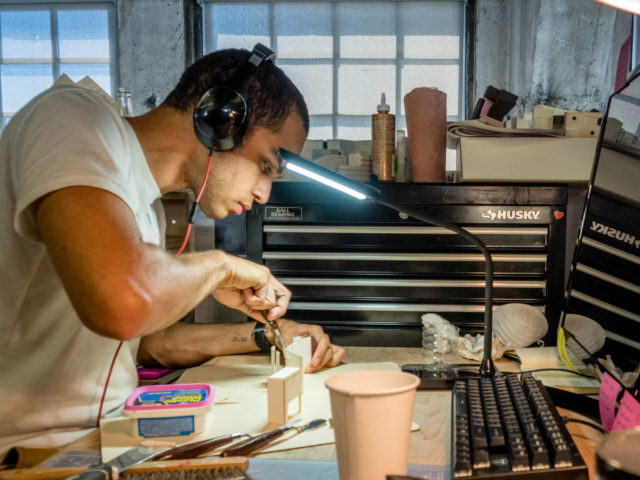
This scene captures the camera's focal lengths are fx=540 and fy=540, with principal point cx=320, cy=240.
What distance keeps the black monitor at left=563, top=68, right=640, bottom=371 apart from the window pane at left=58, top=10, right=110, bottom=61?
116 inches

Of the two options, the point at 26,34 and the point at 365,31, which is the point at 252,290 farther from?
the point at 26,34

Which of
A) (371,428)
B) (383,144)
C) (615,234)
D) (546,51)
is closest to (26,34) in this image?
(383,144)

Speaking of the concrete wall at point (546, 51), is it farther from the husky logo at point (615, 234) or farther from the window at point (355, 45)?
the husky logo at point (615, 234)

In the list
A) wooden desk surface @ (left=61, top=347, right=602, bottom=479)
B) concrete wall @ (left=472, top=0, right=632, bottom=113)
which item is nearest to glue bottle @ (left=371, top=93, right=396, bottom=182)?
wooden desk surface @ (left=61, top=347, right=602, bottom=479)

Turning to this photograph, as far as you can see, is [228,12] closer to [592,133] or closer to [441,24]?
Result: [441,24]

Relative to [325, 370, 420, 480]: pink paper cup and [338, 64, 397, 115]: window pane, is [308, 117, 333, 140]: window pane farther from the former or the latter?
[325, 370, 420, 480]: pink paper cup

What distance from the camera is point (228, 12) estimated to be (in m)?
3.13

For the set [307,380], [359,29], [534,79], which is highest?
[359,29]

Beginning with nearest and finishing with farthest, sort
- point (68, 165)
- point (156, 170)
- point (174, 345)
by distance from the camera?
point (68, 165), point (156, 170), point (174, 345)

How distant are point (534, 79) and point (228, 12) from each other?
175 cm

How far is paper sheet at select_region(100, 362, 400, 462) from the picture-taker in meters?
0.83

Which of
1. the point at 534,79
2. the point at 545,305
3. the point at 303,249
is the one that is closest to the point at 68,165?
the point at 303,249

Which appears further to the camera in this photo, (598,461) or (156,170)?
(156,170)

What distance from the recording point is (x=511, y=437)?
2.34 feet
